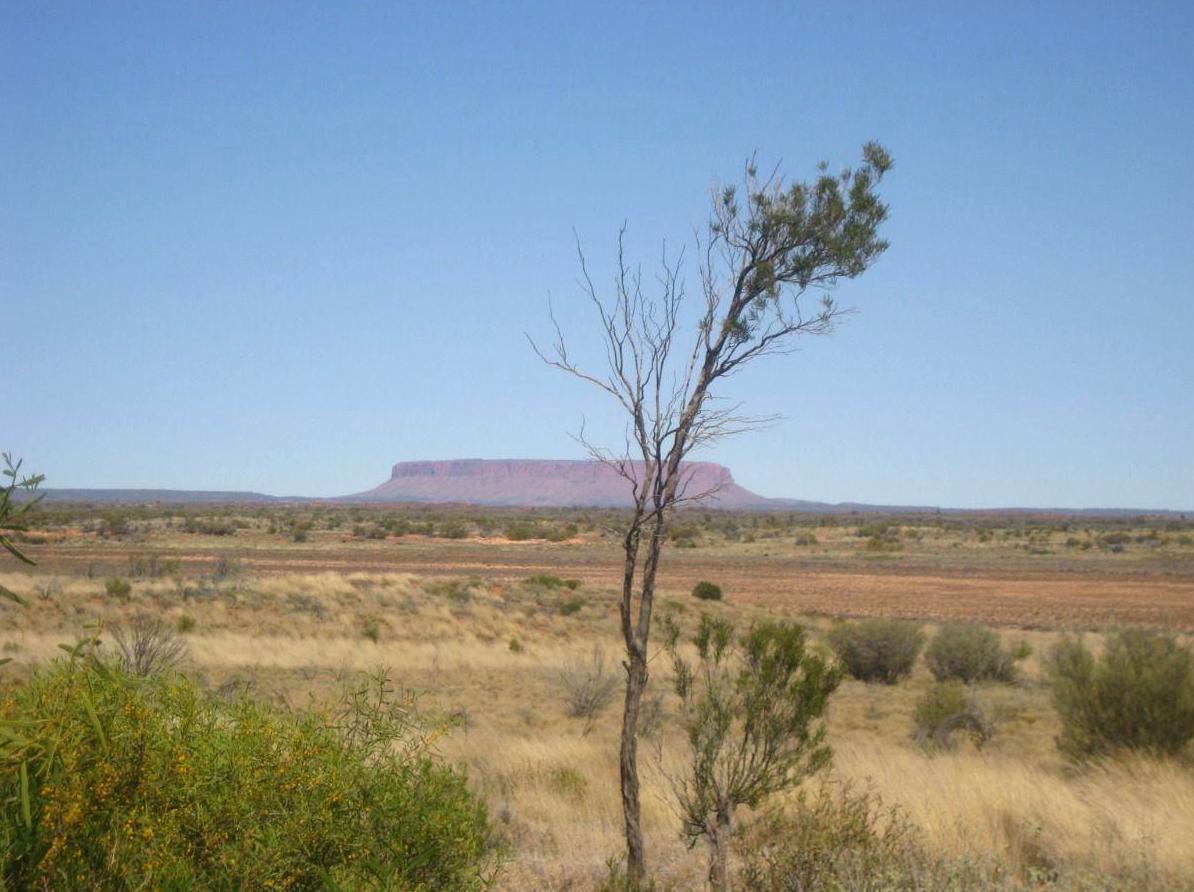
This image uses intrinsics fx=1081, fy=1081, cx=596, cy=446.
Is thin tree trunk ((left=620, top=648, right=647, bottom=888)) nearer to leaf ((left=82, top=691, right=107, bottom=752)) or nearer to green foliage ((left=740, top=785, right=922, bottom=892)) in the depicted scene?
green foliage ((left=740, top=785, right=922, bottom=892))

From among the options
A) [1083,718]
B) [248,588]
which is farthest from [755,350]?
[248,588]

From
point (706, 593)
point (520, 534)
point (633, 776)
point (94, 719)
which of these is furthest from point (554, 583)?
point (520, 534)

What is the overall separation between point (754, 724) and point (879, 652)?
16.8 m

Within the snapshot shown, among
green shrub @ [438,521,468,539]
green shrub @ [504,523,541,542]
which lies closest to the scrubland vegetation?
green shrub @ [438,521,468,539]

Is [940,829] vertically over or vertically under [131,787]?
under

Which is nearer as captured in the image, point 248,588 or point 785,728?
point 785,728

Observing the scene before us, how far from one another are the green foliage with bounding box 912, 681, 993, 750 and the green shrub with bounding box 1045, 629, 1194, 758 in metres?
1.76

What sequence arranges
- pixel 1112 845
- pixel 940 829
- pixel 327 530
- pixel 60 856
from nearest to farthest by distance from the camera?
1. pixel 60 856
2. pixel 1112 845
3. pixel 940 829
4. pixel 327 530

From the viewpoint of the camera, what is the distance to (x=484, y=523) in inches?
4488

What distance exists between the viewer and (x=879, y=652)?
24125 mm

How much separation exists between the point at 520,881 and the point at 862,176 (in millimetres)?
5463

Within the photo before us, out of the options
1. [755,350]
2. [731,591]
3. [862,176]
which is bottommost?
[731,591]

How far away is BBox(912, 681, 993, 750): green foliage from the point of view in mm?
16188

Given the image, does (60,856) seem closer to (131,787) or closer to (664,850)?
(131,787)
